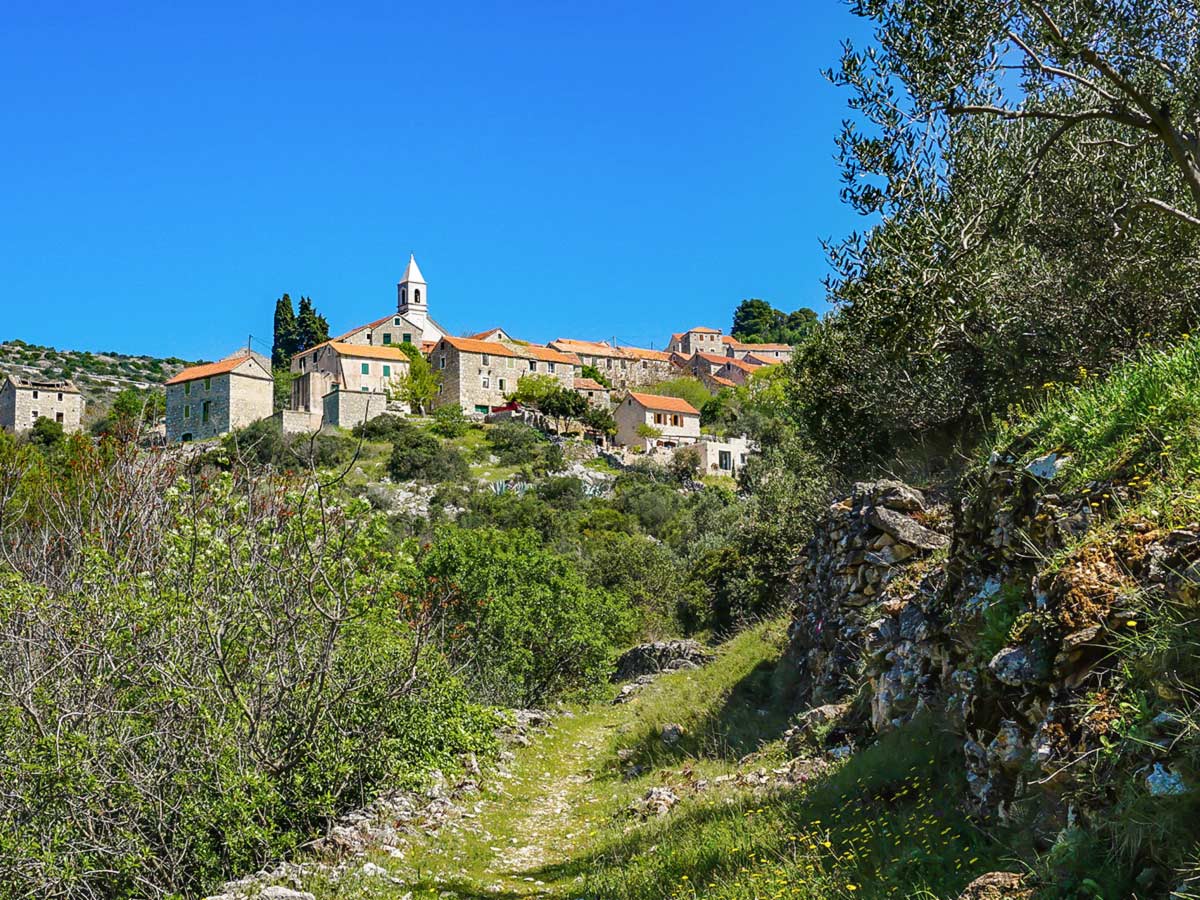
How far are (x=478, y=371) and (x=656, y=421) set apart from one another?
20.6m

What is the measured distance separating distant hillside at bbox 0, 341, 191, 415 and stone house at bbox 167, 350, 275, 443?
799 inches

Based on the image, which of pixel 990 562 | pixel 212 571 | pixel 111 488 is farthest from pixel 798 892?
pixel 111 488

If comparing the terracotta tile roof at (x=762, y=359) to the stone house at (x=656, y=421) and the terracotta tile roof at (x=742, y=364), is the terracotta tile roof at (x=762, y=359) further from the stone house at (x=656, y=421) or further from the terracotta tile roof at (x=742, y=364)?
the stone house at (x=656, y=421)

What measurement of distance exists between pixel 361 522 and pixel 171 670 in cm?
220

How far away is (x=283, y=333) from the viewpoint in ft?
349

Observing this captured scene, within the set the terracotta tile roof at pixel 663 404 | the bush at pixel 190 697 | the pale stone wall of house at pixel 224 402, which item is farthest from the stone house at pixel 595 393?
the bush at pixel 190 697

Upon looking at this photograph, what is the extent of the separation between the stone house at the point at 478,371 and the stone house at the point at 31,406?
33.0 m

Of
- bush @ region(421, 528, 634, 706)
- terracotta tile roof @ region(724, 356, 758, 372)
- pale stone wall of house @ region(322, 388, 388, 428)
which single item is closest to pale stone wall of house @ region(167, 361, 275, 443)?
pale stone wall of house @ region(322, 388, 388, 428)

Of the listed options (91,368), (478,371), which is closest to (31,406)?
(478,371)

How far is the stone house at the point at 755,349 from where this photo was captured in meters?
129

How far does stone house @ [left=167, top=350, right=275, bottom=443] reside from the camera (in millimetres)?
80562

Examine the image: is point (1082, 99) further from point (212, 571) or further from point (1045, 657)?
point (212, 571)

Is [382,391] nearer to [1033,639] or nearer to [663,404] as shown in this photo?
[663,404]

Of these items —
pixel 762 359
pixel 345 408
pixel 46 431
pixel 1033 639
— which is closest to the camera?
pixel 1033 639
